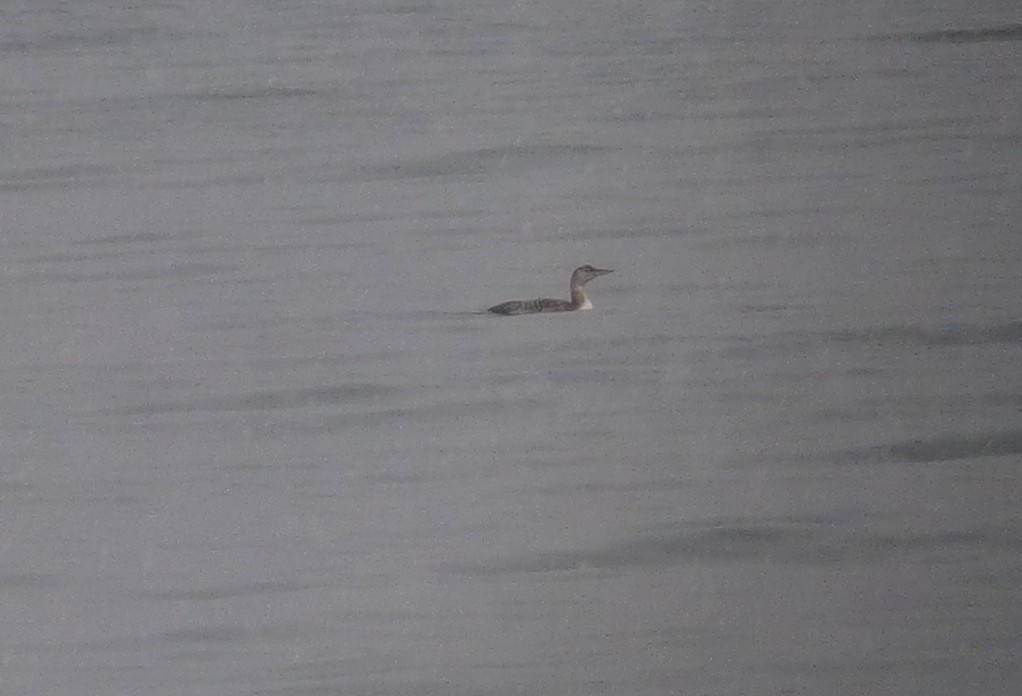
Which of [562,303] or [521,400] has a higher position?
[562,303]

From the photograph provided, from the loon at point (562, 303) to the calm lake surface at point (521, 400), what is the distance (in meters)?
0.07

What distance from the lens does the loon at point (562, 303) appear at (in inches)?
276

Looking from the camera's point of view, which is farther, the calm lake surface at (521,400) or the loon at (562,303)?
the loon at (562,303)

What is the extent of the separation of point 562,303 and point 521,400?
3.45 feet

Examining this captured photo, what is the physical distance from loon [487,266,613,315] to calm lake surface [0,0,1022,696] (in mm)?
71

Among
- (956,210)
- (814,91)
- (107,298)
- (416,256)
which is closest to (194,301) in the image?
(107,298)

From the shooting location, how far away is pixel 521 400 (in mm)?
6043

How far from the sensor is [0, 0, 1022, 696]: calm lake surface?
425 centimetres

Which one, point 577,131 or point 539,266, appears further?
point 577,131

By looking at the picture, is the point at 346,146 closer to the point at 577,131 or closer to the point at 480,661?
the point at 577,131

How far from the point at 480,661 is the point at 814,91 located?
27.7 feet

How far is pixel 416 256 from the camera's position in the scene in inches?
321

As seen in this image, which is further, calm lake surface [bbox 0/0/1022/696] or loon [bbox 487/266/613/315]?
loon [bbox 487/266/613/315]

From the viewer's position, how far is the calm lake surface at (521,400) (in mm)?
4246
